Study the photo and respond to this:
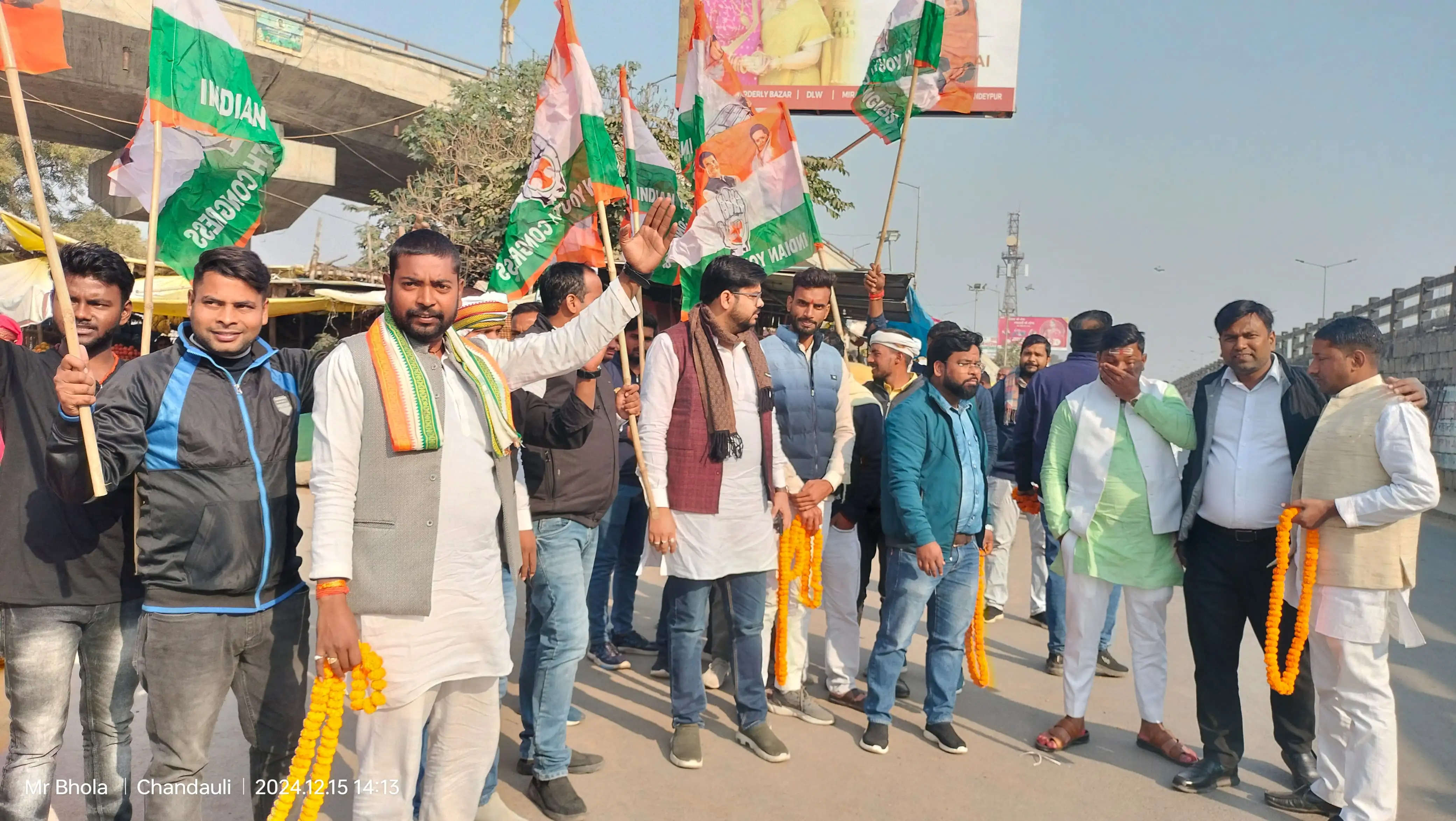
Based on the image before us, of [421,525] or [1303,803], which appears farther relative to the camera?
→ [1303,803]

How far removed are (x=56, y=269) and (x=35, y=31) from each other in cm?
105

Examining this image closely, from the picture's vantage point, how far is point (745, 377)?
14.6 feet

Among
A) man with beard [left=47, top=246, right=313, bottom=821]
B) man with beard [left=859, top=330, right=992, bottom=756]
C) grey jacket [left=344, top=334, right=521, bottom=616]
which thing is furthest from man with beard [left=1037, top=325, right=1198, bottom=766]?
man with beard [left=47, top=246, right=313, bottom=821]

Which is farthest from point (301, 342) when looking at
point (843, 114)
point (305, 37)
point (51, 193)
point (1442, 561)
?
point (1442, 561)

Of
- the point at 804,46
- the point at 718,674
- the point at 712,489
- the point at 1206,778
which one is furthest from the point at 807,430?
the point at 804,46

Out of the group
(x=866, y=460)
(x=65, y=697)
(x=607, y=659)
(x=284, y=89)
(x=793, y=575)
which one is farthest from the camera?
(x=284, y=89)

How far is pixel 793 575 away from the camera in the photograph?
4.82m

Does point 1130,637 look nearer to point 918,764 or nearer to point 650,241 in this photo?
point 918,764

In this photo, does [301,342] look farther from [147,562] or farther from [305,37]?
[147,562]

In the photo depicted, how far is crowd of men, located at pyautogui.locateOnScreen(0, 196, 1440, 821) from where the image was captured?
2.69m

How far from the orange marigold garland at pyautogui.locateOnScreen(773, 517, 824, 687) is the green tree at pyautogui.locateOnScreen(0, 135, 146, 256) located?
2779cm

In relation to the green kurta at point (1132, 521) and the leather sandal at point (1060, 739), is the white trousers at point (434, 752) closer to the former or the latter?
the leather sandal at point (1060, 739)

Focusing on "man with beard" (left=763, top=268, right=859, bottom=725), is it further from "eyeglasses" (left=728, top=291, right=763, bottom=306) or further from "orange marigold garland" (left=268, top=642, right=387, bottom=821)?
"orange marigold garland" (left=268, top=642, right=387, bottom=821)

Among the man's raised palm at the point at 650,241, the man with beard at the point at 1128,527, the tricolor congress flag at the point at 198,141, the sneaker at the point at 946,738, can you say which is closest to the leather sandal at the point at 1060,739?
the man with beard at the point at 1128,527
